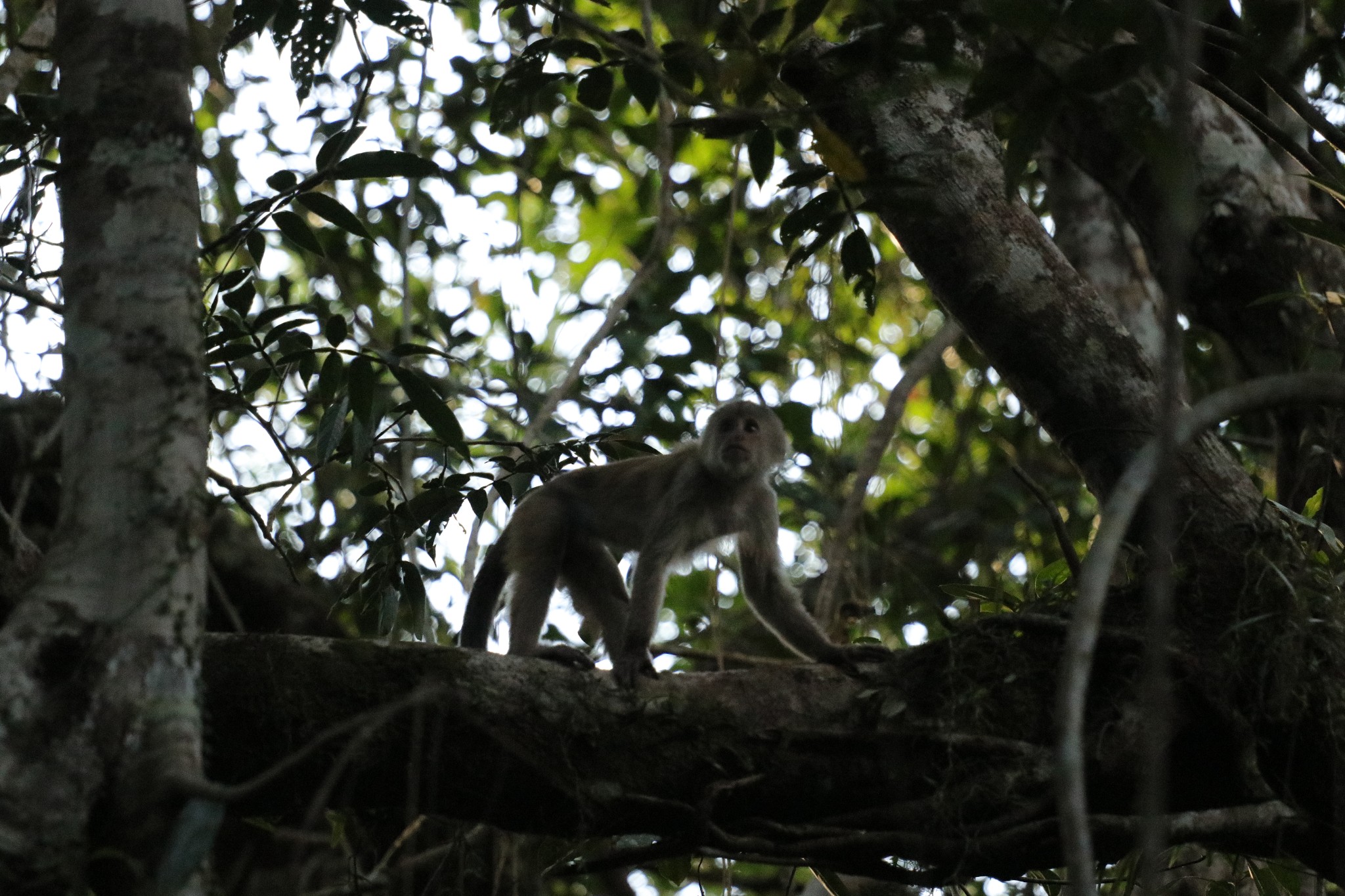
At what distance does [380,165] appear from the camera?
398cm

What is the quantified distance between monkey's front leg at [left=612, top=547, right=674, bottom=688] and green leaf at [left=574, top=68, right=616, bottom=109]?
2001 mm

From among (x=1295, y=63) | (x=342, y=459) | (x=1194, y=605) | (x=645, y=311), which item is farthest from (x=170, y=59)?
(x=645, y=311)

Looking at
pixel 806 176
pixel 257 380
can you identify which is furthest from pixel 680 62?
pixel 257 380

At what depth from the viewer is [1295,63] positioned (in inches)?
126

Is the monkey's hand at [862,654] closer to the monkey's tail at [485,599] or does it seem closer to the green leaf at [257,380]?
the monkey's tail at [485,599]

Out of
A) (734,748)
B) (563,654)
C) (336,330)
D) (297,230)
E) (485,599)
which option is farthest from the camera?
(485,599)

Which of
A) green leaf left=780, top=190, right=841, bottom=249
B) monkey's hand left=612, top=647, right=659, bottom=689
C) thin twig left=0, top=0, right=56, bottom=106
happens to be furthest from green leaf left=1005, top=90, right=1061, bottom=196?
thin twig left=0, top=0, right=56, bottom=106

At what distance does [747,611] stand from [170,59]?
6.85 m

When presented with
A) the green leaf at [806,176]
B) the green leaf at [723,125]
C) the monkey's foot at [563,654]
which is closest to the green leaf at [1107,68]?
the green leaf at [723,125]

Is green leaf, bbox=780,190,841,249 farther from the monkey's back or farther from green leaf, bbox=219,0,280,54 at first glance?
the monkey's back

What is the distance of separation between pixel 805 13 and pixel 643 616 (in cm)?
287

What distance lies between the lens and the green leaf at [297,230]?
13.4 ft

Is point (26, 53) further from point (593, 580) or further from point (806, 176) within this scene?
point (593, 580)

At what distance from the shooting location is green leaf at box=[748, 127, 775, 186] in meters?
4.53
